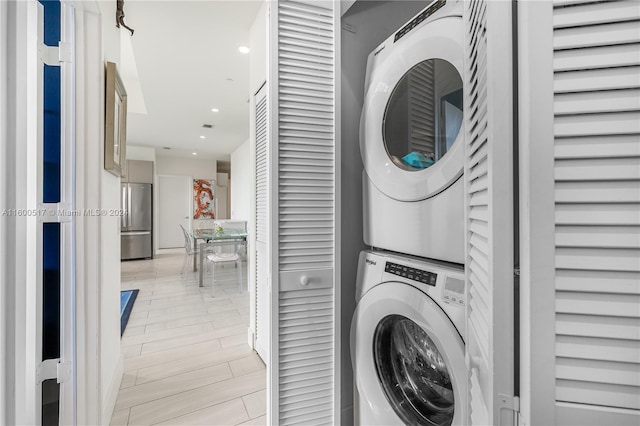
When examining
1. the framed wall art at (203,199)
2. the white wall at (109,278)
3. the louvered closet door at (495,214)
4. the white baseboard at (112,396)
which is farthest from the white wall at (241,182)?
the louvered closet door at (495,214)

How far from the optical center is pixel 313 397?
3.82 feet

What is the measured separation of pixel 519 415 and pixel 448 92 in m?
0.82

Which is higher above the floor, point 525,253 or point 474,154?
point 474,154

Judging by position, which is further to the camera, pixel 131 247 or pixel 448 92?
pixel 131 247

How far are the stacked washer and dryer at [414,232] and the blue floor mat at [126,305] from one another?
2611mm

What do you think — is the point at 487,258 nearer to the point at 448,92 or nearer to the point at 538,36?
the point at 538,36

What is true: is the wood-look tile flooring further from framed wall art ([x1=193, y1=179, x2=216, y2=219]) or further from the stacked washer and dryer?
framed wall art ([x1=193, y1=179, x2=216, y2=219])

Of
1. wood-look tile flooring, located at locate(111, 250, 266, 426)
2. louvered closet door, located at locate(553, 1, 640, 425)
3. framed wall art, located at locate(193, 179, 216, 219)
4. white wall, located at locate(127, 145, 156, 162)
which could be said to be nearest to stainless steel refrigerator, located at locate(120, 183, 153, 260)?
white wall, located at locate(127, 145, 156, 162)

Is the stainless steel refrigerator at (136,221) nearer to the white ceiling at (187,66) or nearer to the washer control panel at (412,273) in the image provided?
the white ceiling at (187,66)

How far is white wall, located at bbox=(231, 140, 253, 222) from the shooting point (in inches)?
241

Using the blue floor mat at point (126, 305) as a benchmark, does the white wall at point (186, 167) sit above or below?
above

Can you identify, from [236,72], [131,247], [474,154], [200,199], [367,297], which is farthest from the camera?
[200,199]

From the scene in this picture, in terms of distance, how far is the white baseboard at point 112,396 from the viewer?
1.45 meters

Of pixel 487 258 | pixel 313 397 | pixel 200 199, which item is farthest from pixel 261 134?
pixel 200 199
